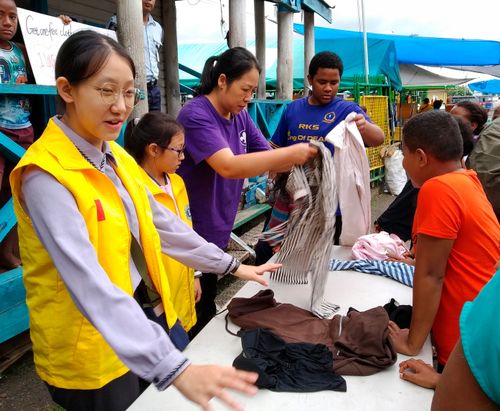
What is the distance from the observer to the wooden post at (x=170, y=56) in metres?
7.71

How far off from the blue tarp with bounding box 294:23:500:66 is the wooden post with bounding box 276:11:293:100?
24.0ft

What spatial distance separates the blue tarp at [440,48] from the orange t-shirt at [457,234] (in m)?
12.9

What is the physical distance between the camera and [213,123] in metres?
2.26

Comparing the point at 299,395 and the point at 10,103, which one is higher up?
the point at 10,103

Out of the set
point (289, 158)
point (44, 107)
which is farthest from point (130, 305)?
point (44, 107)

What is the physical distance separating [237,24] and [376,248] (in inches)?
128

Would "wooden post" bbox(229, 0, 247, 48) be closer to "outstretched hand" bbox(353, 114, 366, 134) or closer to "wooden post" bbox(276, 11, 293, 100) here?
"wooden post" bbox(276, 11, 293, 100)

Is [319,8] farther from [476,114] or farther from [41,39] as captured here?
[41,39]

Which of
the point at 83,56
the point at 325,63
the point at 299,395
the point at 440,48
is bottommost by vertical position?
the point at 299,395

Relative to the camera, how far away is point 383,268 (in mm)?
2582

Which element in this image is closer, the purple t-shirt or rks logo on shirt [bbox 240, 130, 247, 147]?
the purple t-shirt

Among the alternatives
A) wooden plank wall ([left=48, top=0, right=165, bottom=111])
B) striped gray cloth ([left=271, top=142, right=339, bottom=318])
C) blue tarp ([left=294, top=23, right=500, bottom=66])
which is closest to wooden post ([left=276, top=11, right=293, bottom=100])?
wooden plank wall ([left=48, top=0, right=165, bottom=111])

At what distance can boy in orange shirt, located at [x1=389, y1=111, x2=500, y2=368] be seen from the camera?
170 cm

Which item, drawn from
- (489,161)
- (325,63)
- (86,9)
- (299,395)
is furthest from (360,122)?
(86,9)
